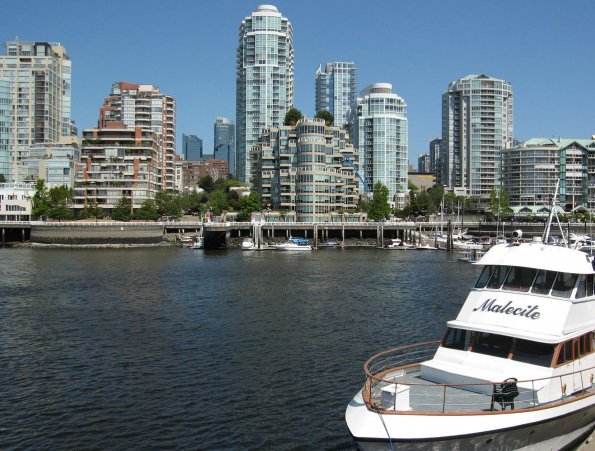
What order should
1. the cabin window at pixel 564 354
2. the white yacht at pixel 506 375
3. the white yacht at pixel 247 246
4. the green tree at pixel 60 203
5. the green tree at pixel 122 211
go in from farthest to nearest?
the green tree at pixel 122 211, the green tree at pixel 60 203, the white yacht at pixel 247 246, the cabin window at pixel 564 354, the white yacht at pixel 506 375

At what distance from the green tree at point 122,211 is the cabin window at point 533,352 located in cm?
14224

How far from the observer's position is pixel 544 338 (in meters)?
20.7

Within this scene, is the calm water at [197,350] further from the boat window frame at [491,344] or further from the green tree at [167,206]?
the green tree at [167,206]

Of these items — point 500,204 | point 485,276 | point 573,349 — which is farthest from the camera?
point 500,204

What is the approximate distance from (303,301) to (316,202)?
99008mm

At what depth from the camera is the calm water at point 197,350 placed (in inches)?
996

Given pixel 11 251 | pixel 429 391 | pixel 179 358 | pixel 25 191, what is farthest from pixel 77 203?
pixel 429 391

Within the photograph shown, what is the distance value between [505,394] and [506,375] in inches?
72.8

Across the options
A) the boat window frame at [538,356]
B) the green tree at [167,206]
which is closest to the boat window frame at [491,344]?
the boat window frame at [538,356]

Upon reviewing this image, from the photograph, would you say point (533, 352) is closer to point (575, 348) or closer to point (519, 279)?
point (575, 348)

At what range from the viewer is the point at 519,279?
906 inches

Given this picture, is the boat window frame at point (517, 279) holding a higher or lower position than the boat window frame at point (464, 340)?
higher

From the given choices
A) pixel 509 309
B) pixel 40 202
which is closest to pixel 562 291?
pixel 509 309

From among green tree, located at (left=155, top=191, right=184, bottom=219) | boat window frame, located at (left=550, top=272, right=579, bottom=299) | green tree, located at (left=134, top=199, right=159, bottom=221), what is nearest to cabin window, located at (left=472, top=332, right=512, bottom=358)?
boat window frame, located at (left=550, top=272, right=579, bottom=299)
